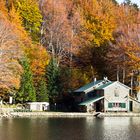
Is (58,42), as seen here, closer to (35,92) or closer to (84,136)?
(35,92)

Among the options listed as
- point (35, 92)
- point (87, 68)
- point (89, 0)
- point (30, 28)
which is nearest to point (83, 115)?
point (35, 92)

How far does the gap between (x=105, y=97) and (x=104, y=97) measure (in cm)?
17

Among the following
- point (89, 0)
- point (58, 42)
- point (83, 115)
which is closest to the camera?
point (83, 115)

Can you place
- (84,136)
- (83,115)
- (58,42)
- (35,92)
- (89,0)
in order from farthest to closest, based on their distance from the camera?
(89,0) < (58,42) < (35,92) < (83,115) < (84,136)

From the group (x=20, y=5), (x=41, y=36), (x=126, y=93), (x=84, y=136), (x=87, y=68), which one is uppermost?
(x=20, y=5)

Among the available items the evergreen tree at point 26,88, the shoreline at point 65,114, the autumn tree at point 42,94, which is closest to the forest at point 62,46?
the evergreen tree at point 26,88

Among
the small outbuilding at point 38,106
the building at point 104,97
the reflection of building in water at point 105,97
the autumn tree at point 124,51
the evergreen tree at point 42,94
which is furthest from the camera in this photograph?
the autumn tree at point 124,51

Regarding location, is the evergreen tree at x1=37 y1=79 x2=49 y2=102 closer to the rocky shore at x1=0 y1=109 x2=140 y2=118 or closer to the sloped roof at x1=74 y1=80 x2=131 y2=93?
the sloped roof at x1=74 y1=80 x2=131 y2=93

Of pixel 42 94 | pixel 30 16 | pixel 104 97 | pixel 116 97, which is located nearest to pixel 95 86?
pixel 104 97

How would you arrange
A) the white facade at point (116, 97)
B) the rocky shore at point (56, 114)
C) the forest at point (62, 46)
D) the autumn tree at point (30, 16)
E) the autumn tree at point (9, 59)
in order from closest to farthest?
1. the rocky shore at point (56, 114)
2. the autumn tree at point (9, 59)
3. the forest at point (62, 46)
4. the white facade at point (116, 97)
5. the autumn tree at point (30, 16)

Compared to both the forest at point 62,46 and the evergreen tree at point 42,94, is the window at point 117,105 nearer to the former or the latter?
the forest at point 62,46

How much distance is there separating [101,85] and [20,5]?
77.4ft

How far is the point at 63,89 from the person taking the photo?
238ft

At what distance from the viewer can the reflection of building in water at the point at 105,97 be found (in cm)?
6944
